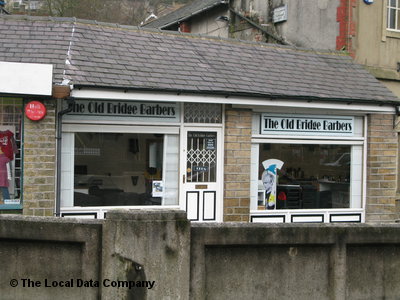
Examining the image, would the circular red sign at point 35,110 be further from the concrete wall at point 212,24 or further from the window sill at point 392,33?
the concrete wall at point 212,24

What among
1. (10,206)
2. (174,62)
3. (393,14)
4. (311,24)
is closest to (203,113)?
(174,62)

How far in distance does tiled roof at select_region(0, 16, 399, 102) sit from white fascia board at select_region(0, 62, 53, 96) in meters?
0.26

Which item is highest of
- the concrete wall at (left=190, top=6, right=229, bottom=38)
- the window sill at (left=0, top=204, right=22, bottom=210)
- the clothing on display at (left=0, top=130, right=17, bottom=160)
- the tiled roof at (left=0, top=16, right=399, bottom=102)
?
the concrete wall at (left=190, top=6, right=229, bottom=38)

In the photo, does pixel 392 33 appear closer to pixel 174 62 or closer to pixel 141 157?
pixel 174 62

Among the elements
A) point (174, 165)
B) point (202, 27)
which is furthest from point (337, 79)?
point (202, 27)

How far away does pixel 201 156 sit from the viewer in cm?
1123

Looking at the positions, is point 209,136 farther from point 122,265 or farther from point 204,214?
point 122,265

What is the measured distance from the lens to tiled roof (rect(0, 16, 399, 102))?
33.0 feet

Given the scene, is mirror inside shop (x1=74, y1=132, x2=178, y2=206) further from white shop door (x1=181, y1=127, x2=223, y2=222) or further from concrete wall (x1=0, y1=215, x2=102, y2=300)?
concrete wall (x1=0, y1=215, x2=102, y2=300)

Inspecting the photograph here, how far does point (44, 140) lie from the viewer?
9734 millimetres

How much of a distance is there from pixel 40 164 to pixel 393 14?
1035 centimetres

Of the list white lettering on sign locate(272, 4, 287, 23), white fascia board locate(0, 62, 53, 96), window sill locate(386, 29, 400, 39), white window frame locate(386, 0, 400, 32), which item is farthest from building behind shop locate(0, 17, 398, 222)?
white lettering on sign locate(272, 4, 287, 23)

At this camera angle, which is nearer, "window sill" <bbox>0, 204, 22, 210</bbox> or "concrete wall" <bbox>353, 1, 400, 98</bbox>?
"window sill" <bbox>0, 204, 22, 210</bbox>

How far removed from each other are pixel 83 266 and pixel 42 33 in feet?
23.0
